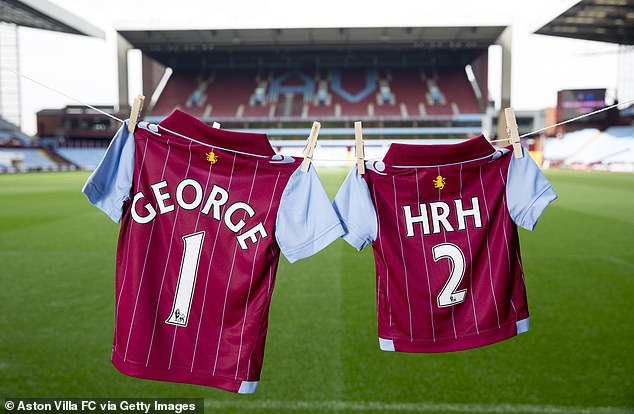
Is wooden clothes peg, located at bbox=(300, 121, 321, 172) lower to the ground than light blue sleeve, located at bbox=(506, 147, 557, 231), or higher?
higher

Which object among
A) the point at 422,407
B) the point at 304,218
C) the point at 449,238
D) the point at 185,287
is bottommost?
the point at 422,407

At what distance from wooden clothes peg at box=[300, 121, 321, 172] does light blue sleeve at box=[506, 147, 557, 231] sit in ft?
3.24

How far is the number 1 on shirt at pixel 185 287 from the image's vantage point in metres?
2.17

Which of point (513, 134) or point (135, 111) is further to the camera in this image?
point (513, 134)

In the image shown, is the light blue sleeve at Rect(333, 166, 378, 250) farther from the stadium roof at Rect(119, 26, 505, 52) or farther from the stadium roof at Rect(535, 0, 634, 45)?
the stadium roof at Rect(119, 26, 505, 52)

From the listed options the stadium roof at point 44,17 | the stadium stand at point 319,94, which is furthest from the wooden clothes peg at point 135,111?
the stadium stand at point 319,94

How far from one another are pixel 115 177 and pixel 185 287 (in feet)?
1.92

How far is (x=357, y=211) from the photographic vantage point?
7.20 feet

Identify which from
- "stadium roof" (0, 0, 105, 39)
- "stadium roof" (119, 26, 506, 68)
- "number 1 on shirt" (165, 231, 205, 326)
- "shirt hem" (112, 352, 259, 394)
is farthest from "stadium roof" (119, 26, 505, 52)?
"shirt hem" (112, 352, 259, 394)

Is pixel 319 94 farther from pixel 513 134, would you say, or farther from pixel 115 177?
pixel 115 177

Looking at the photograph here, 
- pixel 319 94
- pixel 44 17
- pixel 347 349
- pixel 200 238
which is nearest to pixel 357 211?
pixel 200 238

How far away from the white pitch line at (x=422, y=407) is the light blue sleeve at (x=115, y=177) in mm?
1359

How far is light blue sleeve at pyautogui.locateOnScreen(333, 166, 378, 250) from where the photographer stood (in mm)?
2176

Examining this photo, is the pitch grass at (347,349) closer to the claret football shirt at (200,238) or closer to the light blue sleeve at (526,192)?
the claret football shirt at (200,238)
